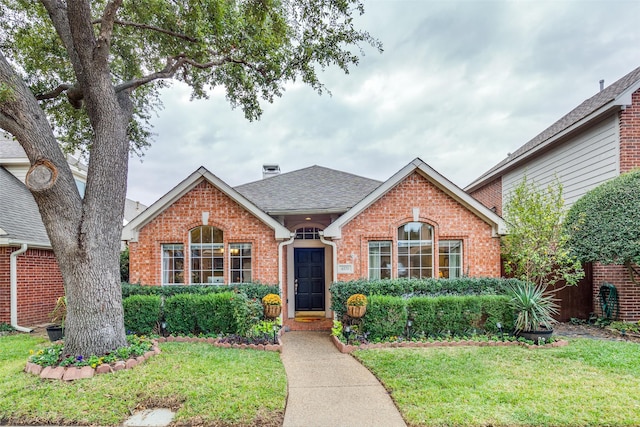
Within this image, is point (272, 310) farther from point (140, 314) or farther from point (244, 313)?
point (140, 314)

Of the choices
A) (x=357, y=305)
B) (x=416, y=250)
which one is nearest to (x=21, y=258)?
(x=357, y=305)

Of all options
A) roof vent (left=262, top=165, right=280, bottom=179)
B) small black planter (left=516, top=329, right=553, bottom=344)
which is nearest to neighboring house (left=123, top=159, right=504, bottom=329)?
small black planter (left=516, top=329, right=553, bottom=344)

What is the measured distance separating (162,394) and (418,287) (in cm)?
596

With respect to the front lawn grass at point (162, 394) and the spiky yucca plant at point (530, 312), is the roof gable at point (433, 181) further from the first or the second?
the front lawn grass at point (162, 394)

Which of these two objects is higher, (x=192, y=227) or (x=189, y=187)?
(x=189, y=187)

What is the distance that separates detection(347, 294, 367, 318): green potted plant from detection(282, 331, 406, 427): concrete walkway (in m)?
0.90

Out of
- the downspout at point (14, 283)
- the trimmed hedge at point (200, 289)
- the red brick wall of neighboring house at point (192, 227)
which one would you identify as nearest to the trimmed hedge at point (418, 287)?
the trimmed hedge at point (200, 289)

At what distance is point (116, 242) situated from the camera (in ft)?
21.0

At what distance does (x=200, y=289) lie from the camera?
847 centimetres

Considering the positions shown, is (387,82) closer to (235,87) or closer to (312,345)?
(235,87)

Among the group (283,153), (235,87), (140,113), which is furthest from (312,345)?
(283,153)

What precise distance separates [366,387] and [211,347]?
11.7 feet

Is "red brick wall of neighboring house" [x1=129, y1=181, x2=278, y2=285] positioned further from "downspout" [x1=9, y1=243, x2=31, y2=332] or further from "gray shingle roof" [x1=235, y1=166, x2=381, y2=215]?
"downspout" [x1=9, y1=243, x2=31, y2=332]

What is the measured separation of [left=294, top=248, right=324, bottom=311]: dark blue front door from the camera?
1089 centimetres
